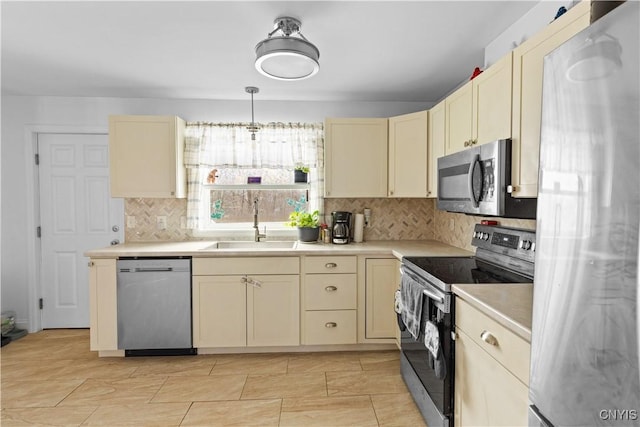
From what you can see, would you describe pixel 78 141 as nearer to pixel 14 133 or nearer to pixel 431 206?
pixel 14 133

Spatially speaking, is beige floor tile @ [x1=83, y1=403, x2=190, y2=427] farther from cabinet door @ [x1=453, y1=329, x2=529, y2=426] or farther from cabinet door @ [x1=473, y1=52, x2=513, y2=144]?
cabinet door @ [x1=473, y1=52, x2=513, y2=144]

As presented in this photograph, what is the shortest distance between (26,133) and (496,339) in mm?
4342

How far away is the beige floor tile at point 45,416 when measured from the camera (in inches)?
80.4

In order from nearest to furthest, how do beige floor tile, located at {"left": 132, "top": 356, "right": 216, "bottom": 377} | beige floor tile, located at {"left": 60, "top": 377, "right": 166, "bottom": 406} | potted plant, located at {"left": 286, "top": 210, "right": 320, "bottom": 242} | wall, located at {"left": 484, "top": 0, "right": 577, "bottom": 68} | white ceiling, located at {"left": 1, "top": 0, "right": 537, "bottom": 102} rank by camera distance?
wall, located at {"left": 484, "top": 0, "right": 577, "bottom": 68}, white ceiling, located at {"left": 1, "top": 0, "right": 537, "bottom": 102}, beige floor tile, located at {"left": 60, "top": 377, "right": 166, "bottom": 406}, beige floor tile, located at {"left": 132, "top": 356, "right": 216, "bottom": 377}, potted plant, located at {"left": 286, "top": 210, "right": 320, "bottom": 242}

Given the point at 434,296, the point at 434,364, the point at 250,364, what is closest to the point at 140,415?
the point at 250,364

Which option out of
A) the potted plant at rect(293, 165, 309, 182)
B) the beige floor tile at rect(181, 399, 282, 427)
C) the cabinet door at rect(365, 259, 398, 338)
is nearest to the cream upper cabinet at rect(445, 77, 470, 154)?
the cabinet door at rect(365, 259, 398, 338)

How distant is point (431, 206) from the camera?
143 inches

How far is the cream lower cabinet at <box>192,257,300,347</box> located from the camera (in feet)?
9.36

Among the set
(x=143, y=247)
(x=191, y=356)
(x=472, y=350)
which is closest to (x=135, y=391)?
(x=191, y=356)

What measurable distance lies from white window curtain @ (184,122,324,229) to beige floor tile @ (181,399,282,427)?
1798 mm

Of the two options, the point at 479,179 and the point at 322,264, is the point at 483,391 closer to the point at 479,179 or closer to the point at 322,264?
the point at 479,179

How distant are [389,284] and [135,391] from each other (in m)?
2.04

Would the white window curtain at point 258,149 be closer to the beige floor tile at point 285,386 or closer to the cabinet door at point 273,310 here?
the cabinet door at point 273,310

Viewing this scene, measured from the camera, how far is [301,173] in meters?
3.55
